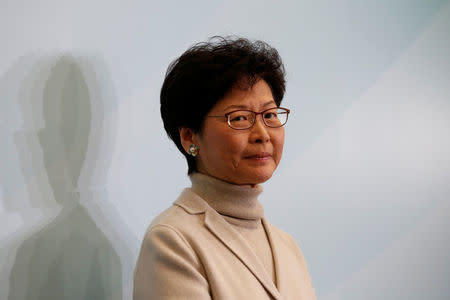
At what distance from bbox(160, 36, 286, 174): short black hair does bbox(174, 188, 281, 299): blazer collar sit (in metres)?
0.11

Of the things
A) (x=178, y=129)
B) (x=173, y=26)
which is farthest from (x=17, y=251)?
(x=173, y=26)

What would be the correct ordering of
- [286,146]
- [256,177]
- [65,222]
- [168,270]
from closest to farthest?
[168,270]
[256,177]
[65,222]
[286,146]

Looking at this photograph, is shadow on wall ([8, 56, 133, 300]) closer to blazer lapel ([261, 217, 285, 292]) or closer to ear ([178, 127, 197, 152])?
ear ([178, 127, 197, 152])

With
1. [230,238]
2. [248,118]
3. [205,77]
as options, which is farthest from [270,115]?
[230,238]

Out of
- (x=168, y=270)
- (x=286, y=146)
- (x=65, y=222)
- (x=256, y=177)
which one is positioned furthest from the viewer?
(x=286, y=146)

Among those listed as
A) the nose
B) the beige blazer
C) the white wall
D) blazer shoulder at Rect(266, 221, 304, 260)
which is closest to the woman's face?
the nose

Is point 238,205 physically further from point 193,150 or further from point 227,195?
point 193,150

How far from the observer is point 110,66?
1.35 m

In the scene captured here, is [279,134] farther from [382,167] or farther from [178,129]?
[382,167]

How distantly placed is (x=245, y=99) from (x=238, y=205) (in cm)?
24

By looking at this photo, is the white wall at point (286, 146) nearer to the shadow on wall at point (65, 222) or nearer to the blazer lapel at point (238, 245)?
the shadow on wall at point (65, 222)

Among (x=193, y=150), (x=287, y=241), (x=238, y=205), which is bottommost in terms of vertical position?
(x=287, y=241)

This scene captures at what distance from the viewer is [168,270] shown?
1.01m

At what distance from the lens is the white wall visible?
3.96 feet
